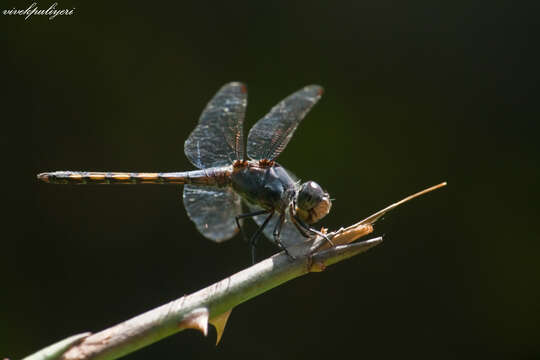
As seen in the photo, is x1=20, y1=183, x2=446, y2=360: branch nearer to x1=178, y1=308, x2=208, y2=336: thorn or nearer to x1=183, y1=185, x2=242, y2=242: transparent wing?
x1=178, y1=308, x2=208, y2=336: thorn

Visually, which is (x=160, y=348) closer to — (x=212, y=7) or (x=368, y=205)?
(x=368, y=205)

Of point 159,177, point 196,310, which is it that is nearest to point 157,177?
point 159,177

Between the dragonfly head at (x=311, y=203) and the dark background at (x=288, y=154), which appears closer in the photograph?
the dragonfly head at (x=311, y=203)

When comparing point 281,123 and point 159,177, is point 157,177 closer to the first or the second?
point 159,177

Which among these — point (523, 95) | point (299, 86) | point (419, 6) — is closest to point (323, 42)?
point (299, 86)

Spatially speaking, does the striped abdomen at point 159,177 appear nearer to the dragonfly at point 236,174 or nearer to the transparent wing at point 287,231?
the dragonfly at point 236,174

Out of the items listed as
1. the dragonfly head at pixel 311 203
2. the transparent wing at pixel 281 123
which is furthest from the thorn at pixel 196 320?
the transparent wing at pixel 281 123
